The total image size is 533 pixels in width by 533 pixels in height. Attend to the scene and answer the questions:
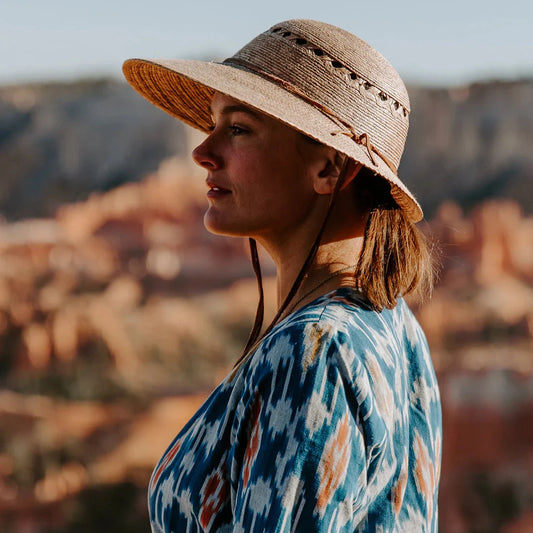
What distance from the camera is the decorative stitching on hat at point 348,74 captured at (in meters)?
1.14

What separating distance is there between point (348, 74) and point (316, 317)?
37cm

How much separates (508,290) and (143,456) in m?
5.58

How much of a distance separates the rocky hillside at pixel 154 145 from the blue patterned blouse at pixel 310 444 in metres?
13.0

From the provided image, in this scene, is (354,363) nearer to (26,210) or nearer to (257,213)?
(257,213)

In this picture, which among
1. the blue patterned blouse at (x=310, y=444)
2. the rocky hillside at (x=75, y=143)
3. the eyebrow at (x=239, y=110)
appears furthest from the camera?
the rocky hillside at (x=75, y=143)

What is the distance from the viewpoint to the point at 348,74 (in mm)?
1138

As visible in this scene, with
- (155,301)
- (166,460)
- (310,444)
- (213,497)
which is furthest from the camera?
(155,301)

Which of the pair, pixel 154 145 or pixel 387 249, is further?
→ pixel 154 145

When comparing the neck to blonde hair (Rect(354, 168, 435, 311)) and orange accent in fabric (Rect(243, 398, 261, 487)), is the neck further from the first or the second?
orange accent in fabric (Rect(243, 398, 261, 487))

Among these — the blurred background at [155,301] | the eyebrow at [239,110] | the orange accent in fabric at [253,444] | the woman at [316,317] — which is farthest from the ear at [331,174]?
the blurred background at [155,301]

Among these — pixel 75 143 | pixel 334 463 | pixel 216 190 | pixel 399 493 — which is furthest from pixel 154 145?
pixel 334 463

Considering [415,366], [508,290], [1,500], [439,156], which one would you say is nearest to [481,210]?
[508,290]

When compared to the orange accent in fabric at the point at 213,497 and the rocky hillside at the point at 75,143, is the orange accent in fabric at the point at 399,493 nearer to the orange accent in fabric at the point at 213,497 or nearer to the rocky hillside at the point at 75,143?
the orange accent in fabric at the point at 213,497

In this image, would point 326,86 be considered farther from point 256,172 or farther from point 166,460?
point 166,460
